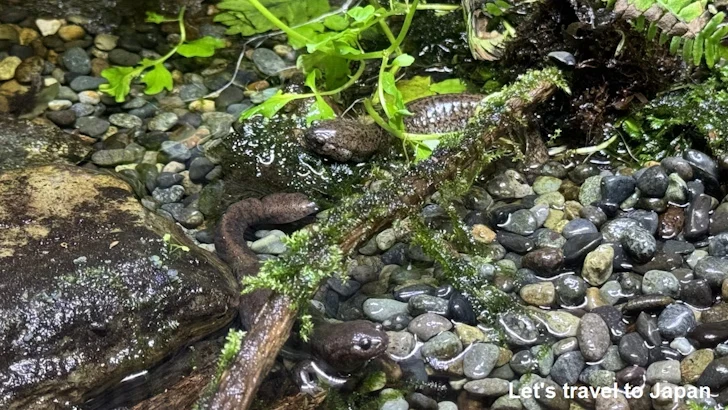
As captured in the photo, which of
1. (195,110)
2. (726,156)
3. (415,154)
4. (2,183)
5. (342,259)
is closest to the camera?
(342,259)

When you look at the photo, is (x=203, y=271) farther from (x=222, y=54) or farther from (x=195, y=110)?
(x=222, y=54)

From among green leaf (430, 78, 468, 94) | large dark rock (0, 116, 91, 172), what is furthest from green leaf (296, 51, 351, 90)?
large dark rock (0, 116, 91, 172)

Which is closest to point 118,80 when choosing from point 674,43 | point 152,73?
point 152,73

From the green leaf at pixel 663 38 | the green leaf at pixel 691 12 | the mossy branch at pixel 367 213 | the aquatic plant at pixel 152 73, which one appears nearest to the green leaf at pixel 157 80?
the aquatic plant at pixel 152 73

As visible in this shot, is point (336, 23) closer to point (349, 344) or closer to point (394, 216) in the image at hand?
point (394, 216)

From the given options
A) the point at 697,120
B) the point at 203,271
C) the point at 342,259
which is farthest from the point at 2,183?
the point at 697,120

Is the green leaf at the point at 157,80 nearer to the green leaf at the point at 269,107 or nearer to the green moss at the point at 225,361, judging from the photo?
the green leaf at the point at 269,107
